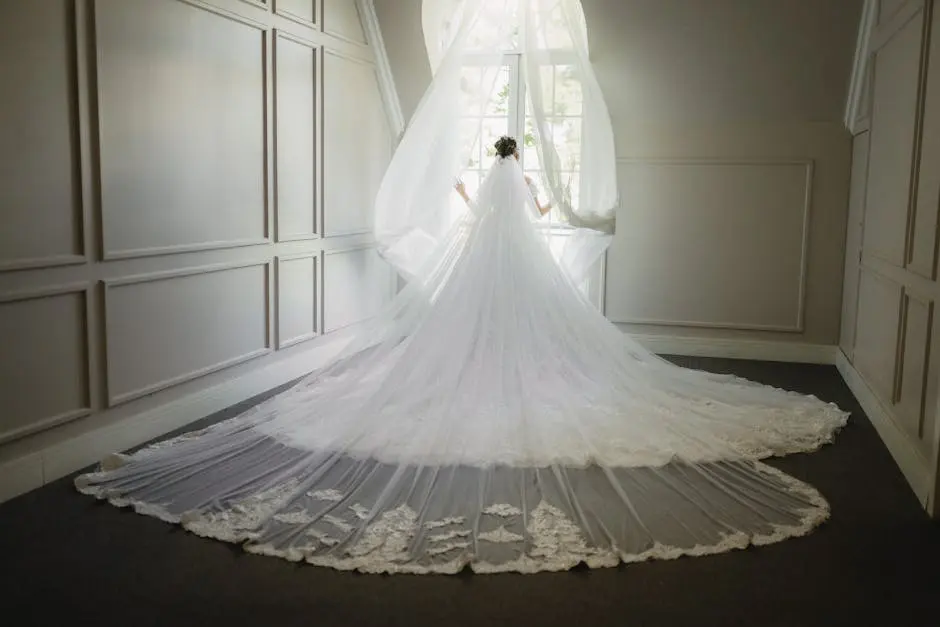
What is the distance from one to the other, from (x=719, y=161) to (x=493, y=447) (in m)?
3.27

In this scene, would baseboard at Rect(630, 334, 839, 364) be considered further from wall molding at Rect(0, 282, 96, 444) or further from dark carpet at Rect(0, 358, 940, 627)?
wall molding at Rect(0, 282, 96, 444)

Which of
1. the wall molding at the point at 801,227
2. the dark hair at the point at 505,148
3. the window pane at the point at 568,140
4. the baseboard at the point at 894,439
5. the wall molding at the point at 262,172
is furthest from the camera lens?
the wall molding at the point at 801,227

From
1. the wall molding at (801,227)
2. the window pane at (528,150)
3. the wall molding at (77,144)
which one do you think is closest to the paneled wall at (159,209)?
→ the wall molding at (77,144)

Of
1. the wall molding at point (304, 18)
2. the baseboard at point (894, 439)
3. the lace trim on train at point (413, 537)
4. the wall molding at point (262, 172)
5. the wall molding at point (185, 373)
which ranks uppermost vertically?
the wall molding at point (304, 18)

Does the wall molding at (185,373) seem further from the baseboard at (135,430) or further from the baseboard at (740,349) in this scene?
the baseboard at (740,349)

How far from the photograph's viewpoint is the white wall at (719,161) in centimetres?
554

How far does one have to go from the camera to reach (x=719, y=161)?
5.95 metres

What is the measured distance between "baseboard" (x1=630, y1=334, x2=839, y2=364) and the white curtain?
3.95 ft

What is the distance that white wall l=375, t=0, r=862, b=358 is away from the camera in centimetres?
554

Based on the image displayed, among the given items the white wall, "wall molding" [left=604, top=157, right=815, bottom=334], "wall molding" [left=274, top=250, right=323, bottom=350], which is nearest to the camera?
"wall molding" [left=274, top=250, right=323, bottom=350]

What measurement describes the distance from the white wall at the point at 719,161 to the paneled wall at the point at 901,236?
1.61 ft

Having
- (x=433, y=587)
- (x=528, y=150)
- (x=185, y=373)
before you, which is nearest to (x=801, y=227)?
(x=528, y=150)

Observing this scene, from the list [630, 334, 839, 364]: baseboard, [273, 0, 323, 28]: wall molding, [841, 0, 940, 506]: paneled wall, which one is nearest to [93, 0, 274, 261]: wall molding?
[273, 0, 323, 28]: wall molding

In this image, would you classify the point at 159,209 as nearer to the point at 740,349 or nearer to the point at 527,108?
the point at 527,108
